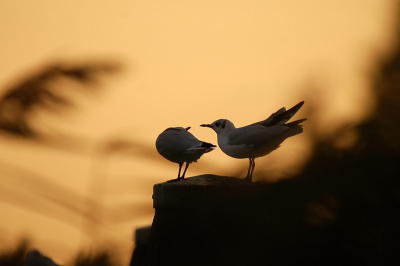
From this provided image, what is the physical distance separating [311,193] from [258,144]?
68.5 inches

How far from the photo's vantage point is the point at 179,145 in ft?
11.6

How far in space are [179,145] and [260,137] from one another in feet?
2.36

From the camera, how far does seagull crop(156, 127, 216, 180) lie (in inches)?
138

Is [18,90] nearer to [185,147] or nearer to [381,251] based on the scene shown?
[185,147]

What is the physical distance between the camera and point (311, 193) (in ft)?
4.51

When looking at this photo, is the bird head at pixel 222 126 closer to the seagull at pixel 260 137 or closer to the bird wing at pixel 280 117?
the seagull at pixel 260 137

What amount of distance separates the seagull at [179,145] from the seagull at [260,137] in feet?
0.61

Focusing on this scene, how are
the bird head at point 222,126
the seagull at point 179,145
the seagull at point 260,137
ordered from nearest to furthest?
the seagull at point 260,137 → the seagull at point 179,145 → the bird head at point 222,126

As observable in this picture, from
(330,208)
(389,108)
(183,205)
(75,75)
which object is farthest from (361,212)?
(75,75)

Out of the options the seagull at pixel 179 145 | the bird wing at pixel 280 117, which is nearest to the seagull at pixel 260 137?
the bird wing at pixel 280 117

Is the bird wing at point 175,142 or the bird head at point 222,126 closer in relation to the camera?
the bird wing at point 175,142

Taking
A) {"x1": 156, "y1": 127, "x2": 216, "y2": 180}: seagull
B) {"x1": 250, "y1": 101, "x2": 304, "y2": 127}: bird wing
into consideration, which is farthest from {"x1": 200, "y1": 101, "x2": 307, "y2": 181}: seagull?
{"x1": 156, "y1": 127, "x2": 216, "y2": 180}: seagull

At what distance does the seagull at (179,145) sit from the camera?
11.5ft

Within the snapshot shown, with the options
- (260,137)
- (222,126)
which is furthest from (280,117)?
(222,126)
